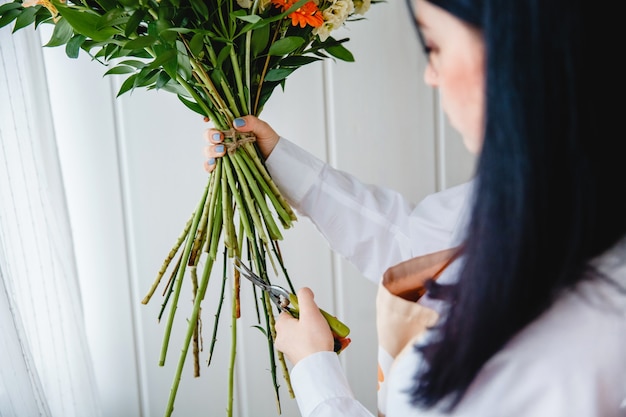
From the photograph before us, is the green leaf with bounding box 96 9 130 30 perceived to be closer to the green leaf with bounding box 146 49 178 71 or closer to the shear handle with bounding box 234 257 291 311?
the green leaf with bounding box 146 49 178 71

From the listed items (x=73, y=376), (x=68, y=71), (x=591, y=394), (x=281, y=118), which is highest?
(x=68, y=71)

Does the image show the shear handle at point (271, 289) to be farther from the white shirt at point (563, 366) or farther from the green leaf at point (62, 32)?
the green leaf at point (62, 32)

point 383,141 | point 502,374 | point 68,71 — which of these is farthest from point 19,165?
point 502,374

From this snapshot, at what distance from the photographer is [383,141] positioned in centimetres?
125

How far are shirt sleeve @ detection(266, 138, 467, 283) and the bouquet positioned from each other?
7cm

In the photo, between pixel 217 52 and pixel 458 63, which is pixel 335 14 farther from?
pixel 458 63

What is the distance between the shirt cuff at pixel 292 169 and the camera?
94 centimetres

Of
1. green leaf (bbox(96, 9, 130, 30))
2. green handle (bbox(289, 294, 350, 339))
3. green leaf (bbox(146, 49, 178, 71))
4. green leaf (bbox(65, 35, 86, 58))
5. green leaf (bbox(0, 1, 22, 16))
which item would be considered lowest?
green handle (bbox(289, 294, 350, 339))

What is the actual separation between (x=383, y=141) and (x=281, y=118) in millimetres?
221

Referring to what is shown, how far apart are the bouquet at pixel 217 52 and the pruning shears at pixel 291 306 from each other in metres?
0.04

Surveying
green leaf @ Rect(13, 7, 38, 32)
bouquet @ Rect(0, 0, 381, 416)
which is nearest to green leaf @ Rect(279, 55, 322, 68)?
bouquet @ Rect(0, 0, 381, 416)

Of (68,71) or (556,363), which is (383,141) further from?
(556,363)

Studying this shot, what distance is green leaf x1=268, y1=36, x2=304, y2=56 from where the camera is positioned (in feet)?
2.59

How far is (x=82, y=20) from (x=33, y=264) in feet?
1.42
